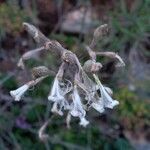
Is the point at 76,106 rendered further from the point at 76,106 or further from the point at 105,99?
the point at 105,99

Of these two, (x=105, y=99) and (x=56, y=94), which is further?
(x=105, y=99)

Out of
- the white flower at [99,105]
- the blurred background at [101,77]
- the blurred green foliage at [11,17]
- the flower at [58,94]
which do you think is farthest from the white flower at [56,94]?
the blurred green foliage at [11,17]

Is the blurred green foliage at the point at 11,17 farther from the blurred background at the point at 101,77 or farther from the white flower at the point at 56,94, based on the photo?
the white flower at the point at 56,94

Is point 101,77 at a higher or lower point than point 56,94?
lower

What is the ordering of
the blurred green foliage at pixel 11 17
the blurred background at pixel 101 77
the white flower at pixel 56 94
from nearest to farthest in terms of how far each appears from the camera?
the white flower at pixel 56 94, the blurred background at pixel 101 77, the blurred green foliage at pixel 11 17

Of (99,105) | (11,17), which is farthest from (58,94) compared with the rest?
(11,17)

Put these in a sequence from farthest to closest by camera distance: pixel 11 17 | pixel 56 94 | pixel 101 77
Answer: pixel 11 17, pixel 101 77, pixel 56 94

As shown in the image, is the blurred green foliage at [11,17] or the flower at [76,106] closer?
the flower at [76,106]
